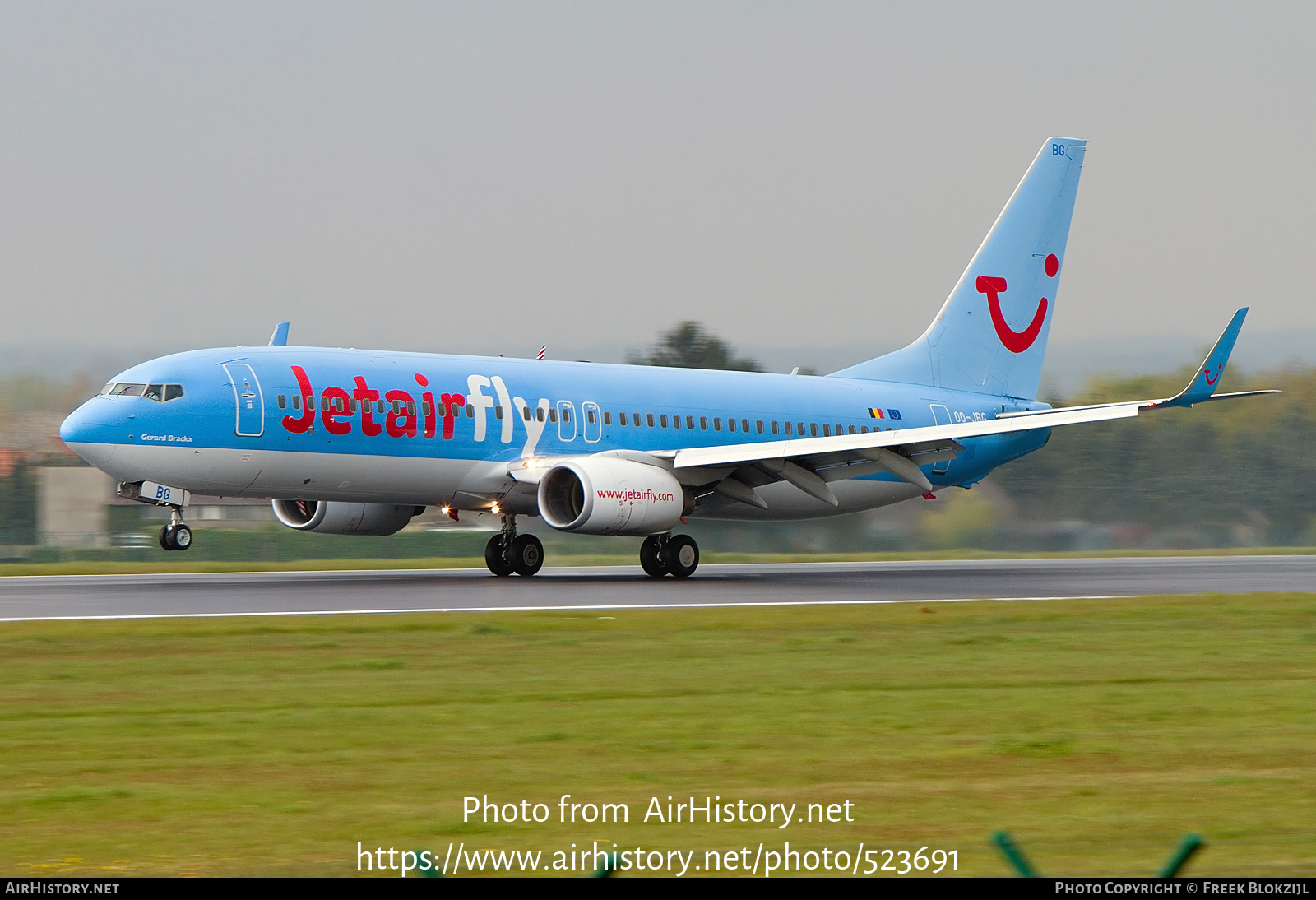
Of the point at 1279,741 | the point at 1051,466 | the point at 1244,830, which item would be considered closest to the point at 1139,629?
Result: the point at 1279,741

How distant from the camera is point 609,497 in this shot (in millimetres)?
26875

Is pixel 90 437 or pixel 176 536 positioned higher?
pixel 90 437

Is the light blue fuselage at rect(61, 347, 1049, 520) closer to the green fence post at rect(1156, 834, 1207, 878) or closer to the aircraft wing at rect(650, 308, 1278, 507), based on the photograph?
the aircraft wing at rect(650, 308, 1278, 507)

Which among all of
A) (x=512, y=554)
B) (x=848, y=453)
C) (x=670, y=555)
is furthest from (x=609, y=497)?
(x=848, y=453)

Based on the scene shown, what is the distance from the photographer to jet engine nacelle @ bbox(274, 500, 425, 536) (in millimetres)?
29969

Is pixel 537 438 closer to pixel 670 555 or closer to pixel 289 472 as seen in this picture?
pixel 670 555

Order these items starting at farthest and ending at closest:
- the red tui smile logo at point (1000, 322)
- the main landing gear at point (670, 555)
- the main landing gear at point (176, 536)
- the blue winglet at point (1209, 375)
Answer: the red tui smile logo at point (1000, 322) < the main landing gear at point (670, 555) < the blue winglet at point (1209, 375) < the main landing gear at point (176, 536)

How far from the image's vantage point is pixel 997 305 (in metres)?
37.9

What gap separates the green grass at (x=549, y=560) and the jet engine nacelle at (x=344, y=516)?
4.00 m

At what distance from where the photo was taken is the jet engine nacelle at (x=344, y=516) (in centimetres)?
2997

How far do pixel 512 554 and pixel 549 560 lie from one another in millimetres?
9518

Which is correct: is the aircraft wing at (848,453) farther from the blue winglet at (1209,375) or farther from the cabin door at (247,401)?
the cabin door at (247,401)

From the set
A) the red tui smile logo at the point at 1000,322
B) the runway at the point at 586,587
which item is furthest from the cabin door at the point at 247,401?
the red tui smile logo at the point at 1000,322

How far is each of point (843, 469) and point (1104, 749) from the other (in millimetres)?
19896
